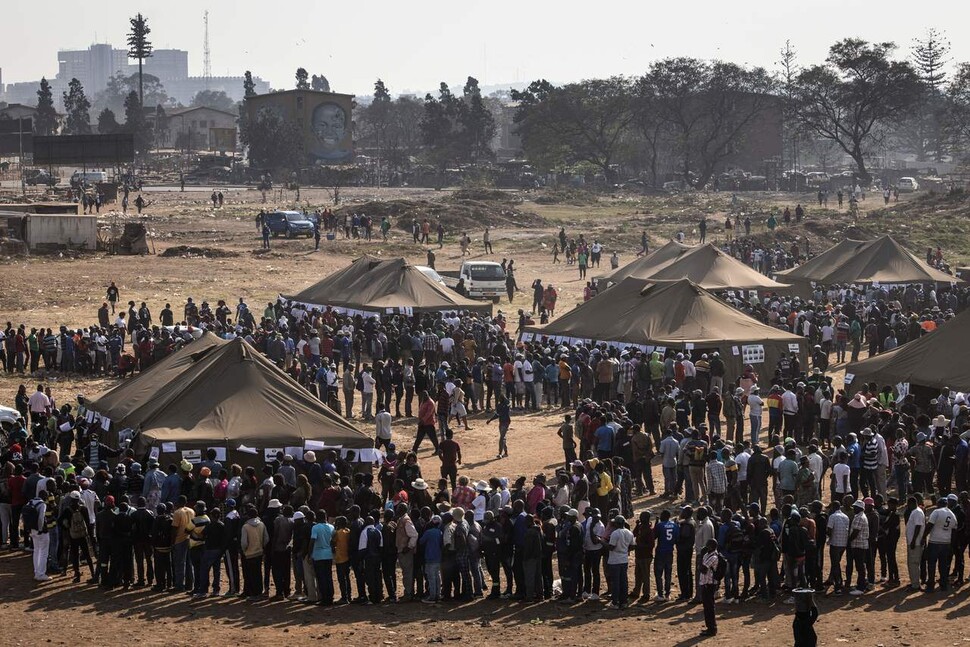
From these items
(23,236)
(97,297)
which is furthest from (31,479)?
(23,236)

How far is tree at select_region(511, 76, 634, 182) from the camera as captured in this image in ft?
320

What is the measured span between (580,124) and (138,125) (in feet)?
172

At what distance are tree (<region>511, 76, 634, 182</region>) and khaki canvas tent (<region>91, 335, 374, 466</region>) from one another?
79.6 m

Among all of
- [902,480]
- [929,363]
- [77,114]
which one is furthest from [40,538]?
[77,114]

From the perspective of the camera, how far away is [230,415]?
18547 millimetres

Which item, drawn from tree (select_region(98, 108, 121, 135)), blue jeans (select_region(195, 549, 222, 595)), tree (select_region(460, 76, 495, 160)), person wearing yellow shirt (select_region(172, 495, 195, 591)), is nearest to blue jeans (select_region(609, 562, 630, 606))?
blue jeans (select_region(195, 549, 222, 595))

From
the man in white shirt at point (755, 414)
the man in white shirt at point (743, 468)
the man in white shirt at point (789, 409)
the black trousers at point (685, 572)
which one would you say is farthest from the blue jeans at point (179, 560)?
the man in white shirt at point (789, 409)

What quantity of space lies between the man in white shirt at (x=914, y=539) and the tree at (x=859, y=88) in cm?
7960

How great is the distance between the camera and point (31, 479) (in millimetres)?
16453

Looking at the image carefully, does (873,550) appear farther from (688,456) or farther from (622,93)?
(622,93)

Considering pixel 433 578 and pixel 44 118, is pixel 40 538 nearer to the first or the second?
pixel 433 578

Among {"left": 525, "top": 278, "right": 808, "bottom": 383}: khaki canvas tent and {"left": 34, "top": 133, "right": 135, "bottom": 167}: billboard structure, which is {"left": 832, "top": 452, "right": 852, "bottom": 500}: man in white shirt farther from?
{"left": 34, "top": 133, "right": 135, "bottom": 167}: billboard structure

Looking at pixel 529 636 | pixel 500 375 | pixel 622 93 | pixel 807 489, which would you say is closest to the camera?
pixel 529 636

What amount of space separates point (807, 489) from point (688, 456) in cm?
193
